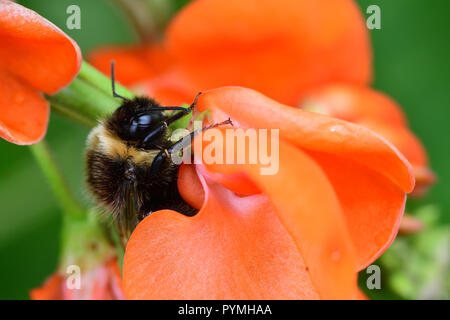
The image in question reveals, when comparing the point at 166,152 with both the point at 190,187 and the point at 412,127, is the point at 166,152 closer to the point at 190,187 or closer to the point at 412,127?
the point at 190,187

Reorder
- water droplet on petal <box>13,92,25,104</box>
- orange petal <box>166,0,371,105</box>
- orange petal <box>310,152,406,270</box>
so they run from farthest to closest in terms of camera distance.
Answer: orange petal <box>166,0,371,105</box> < water droplet on petal <box>13,92,25,104</box> < orange petal <box>310,152,406,270</box>

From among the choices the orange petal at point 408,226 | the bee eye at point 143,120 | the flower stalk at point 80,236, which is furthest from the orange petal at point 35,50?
the orange petal at point 408,226

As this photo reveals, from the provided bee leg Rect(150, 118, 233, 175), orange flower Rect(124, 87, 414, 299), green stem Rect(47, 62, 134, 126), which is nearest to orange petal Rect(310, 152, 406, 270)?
orange flower Rect(124, 87, 414, 299)

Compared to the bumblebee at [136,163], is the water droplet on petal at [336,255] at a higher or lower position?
lower

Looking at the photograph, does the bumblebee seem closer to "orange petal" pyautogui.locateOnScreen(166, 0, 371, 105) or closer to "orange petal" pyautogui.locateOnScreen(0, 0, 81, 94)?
"orange petal" pyautogui.locateOnScreen(0, 0, 81, 94)

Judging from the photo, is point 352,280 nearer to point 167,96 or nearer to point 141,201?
point 141,201

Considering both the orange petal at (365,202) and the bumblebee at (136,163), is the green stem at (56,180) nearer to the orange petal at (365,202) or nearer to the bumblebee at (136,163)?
the bumblebee at (136,163)

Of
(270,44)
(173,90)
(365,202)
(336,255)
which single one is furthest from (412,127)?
(336,255)
